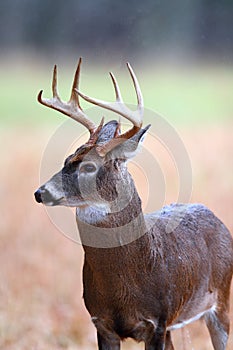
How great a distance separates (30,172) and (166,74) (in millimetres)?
3831

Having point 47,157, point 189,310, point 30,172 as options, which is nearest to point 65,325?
point 47,157

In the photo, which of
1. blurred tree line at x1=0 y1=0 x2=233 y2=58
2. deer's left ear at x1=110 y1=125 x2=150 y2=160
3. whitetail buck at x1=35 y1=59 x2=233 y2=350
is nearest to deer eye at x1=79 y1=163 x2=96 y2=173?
whitetail buck at x1=35 y1=59 x2=233 y2=350

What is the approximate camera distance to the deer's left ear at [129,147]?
572cm

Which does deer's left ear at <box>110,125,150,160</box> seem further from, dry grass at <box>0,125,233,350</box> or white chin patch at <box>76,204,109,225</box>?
dry grass at <box>0,125,233,350</box>

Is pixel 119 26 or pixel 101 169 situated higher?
pixel 119 26

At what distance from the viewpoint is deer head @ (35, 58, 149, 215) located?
5668 millimetres

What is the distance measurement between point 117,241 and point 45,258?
4.52 m

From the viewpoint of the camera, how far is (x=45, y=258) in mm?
10328

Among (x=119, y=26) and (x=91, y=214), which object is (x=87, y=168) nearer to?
(x=91, y=214)

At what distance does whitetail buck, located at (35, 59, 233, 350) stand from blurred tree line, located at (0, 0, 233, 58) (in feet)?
15.1

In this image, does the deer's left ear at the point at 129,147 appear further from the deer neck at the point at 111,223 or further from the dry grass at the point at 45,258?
the dry grass at the point at 45,258

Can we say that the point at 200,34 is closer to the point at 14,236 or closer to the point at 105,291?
the point at 14,236

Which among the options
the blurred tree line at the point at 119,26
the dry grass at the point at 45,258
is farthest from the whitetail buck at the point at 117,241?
the blurred tree line at the point at 119,26

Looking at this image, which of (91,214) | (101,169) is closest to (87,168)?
(101,169)
